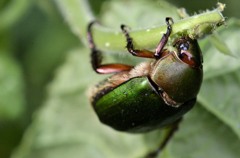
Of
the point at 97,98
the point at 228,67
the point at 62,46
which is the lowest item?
the point at 62,46

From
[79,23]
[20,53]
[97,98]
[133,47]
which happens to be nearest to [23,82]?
[20,53]

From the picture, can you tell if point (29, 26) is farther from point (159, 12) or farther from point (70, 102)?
point (159, 12)

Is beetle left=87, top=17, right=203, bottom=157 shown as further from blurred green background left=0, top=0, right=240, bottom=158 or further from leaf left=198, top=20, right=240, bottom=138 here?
blurred green background left=0, top=0, right=240, bottom=158

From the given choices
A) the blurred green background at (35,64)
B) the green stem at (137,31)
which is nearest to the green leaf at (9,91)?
the blurred green background at (35,64)

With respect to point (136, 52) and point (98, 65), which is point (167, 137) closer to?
point (98, 65)

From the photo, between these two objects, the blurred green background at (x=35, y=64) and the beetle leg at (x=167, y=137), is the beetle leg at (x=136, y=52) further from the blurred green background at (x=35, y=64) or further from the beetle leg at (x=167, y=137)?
the blurred green background at (x=35, y=64)

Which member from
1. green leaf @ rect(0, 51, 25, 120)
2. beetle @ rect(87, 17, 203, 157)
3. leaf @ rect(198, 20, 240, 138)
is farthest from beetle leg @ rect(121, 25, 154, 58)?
green leaf @ rect(0, 51, 25, 120)

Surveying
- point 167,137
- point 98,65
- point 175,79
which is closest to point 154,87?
point 175,79
